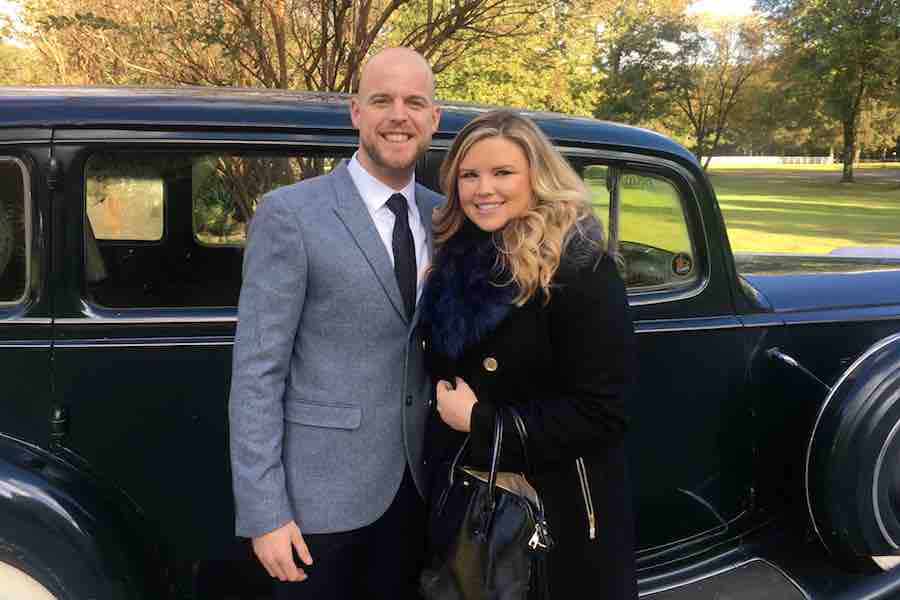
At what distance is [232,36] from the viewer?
665cm

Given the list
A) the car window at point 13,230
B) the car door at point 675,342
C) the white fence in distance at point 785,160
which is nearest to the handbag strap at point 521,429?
the car door at point 675,342

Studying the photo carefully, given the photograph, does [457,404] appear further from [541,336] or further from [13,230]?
[13,230]

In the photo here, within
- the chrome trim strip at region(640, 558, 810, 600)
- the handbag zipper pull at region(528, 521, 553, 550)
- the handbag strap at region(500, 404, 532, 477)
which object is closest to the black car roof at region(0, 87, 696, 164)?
the handbag strap at region(500, 404, 532, 477)

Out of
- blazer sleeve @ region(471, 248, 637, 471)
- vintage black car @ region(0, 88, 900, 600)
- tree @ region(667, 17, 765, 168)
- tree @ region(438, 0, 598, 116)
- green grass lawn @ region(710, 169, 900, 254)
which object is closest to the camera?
blazer sleeve @ region(471, 248, 637, 471)

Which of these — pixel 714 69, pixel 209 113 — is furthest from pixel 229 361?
pixel 714 69

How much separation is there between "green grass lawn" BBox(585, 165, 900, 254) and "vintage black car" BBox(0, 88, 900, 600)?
2 centimetres

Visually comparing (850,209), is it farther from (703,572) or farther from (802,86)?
(703,572)

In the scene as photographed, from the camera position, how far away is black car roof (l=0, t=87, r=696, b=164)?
1.97 m

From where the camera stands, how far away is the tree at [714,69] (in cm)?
4512

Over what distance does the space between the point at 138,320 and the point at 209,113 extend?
1.98ft

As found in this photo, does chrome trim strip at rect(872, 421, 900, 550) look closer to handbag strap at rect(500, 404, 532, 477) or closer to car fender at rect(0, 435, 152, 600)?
handbag strap at rect(500, 404, 532, 477)

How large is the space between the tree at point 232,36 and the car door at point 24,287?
4864mm

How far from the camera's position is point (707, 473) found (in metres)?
2.70

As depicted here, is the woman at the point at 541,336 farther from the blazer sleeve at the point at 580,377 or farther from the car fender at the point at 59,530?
the car fender at the point at 59,530
